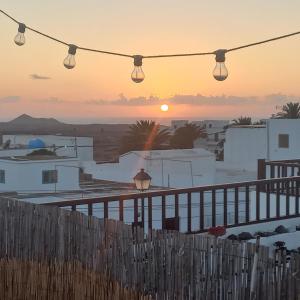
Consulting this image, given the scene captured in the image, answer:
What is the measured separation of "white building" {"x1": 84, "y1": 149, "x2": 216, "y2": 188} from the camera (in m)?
24.0

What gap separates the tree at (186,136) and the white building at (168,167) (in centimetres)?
1622

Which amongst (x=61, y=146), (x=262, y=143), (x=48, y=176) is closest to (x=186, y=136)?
(x=61, y=146)

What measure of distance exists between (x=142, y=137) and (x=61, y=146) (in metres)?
7.46

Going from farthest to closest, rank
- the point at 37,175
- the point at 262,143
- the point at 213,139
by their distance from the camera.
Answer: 1. the point at 213,139
2. the point at 262,143
3. the point at 37,175

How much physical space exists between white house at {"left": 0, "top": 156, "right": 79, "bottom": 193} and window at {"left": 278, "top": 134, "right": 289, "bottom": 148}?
9.91 m

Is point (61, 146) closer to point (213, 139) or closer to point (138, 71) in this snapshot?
point (213, 139)

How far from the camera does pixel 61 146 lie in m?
34.6

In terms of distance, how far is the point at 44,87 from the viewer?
888 inches

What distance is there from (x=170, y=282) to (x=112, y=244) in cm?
62

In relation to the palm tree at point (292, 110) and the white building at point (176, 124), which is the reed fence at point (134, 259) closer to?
the palm tree at point (292, 110)

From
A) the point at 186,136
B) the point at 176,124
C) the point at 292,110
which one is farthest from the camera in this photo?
the point at 176,124

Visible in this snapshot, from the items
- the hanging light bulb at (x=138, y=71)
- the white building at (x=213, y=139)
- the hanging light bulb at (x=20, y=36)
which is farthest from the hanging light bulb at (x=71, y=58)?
the white building at (x=213, y=139)

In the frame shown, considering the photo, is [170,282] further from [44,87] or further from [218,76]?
[44,87]

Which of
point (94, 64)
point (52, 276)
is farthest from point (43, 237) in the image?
point (94, 64)
